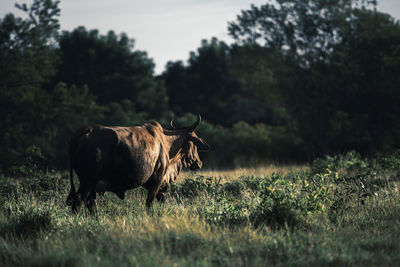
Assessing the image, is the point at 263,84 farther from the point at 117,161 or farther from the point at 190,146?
the point at 117,161

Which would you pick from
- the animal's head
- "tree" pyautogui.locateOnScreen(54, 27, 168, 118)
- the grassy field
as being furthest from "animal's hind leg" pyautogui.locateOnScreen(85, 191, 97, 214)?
"tree" pyautogui.locateOnScreen(54, 27, 168, 118)

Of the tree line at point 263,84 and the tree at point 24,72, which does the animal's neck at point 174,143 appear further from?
the tree at point 24,72

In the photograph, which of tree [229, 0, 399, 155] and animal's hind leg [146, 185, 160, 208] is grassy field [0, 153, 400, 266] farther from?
tree [229, 0, 399, 155]

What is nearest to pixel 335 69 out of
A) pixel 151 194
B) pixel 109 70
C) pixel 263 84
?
pixel 263 84

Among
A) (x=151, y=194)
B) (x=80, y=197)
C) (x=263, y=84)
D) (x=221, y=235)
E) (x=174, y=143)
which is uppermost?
(x=263, y=84)

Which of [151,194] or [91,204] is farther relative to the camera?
[151,194]

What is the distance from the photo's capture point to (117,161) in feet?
23.5

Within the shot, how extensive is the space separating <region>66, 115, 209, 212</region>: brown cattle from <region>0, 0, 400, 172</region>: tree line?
15.1m

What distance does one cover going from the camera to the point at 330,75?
27.0 meters

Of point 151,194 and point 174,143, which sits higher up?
point 174,143

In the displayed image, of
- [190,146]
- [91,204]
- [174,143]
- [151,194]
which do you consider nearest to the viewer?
[91,204]

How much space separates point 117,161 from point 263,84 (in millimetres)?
23755

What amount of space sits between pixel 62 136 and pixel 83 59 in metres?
9.61

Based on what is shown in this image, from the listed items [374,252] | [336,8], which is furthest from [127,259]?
[336,8]
